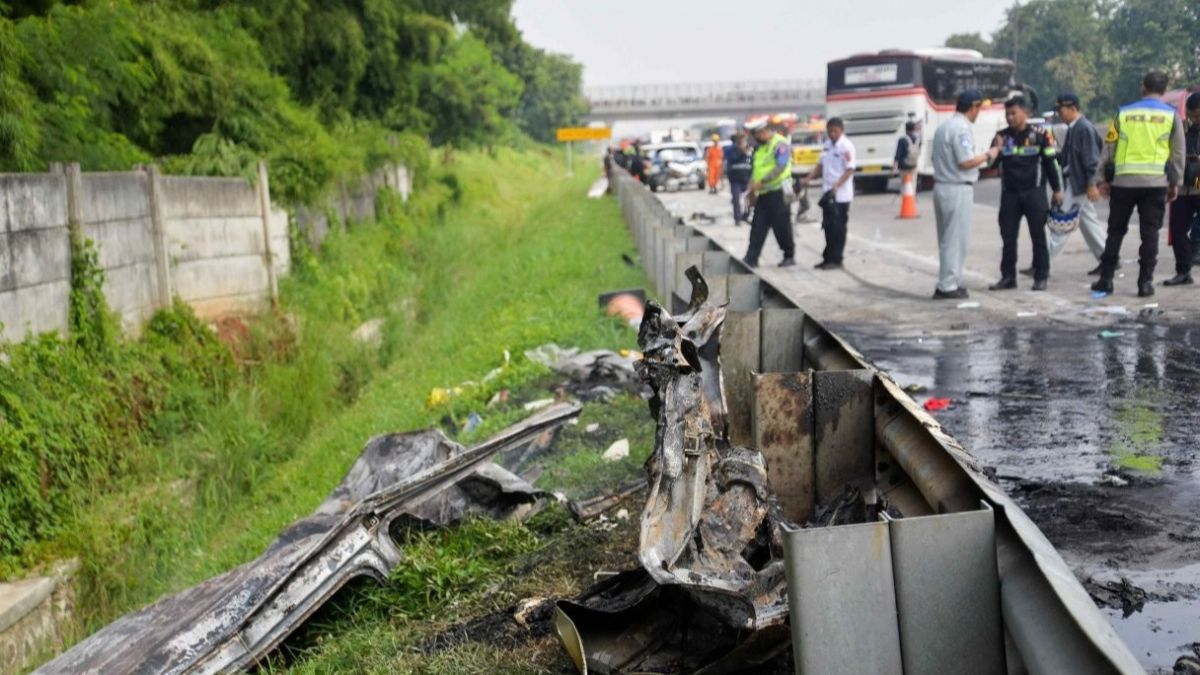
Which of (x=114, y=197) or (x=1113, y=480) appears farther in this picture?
(x=114, y=197)

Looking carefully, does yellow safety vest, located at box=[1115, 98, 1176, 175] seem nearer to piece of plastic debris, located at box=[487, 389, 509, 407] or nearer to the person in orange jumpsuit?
piece of plastic debris, located at box=[487, 389, 509, 407]

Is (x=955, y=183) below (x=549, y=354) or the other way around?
the other way around

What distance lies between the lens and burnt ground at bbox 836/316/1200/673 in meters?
4.45

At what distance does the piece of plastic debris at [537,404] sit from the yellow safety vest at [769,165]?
21.7 feet

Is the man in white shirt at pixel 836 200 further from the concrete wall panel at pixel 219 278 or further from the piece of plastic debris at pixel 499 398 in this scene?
the concrete wall panel at pixel 219 278

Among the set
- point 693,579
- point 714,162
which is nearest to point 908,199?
point 714,162

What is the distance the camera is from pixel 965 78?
120ft

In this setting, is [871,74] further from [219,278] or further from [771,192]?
[219,278]

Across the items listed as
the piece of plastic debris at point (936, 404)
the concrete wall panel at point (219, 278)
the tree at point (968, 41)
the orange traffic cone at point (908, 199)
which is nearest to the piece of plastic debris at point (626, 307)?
the concrete wall panel at point (219, 278)

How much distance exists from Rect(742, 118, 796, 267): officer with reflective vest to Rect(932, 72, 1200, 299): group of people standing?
3.39 metres

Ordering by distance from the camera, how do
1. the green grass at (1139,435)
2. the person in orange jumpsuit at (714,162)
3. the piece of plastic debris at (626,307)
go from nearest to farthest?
the green grass at (1139,435)
the piece of plastic debris at (626,307)
the person in orange jumpsuit at (714,162)

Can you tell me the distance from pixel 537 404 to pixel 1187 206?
6.45 metres

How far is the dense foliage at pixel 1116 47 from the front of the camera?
44.7ft

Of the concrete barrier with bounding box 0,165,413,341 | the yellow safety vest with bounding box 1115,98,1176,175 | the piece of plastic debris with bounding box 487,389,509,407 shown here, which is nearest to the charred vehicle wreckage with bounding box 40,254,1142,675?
the piece of plastic debris with bounding box 487,389,509,407
